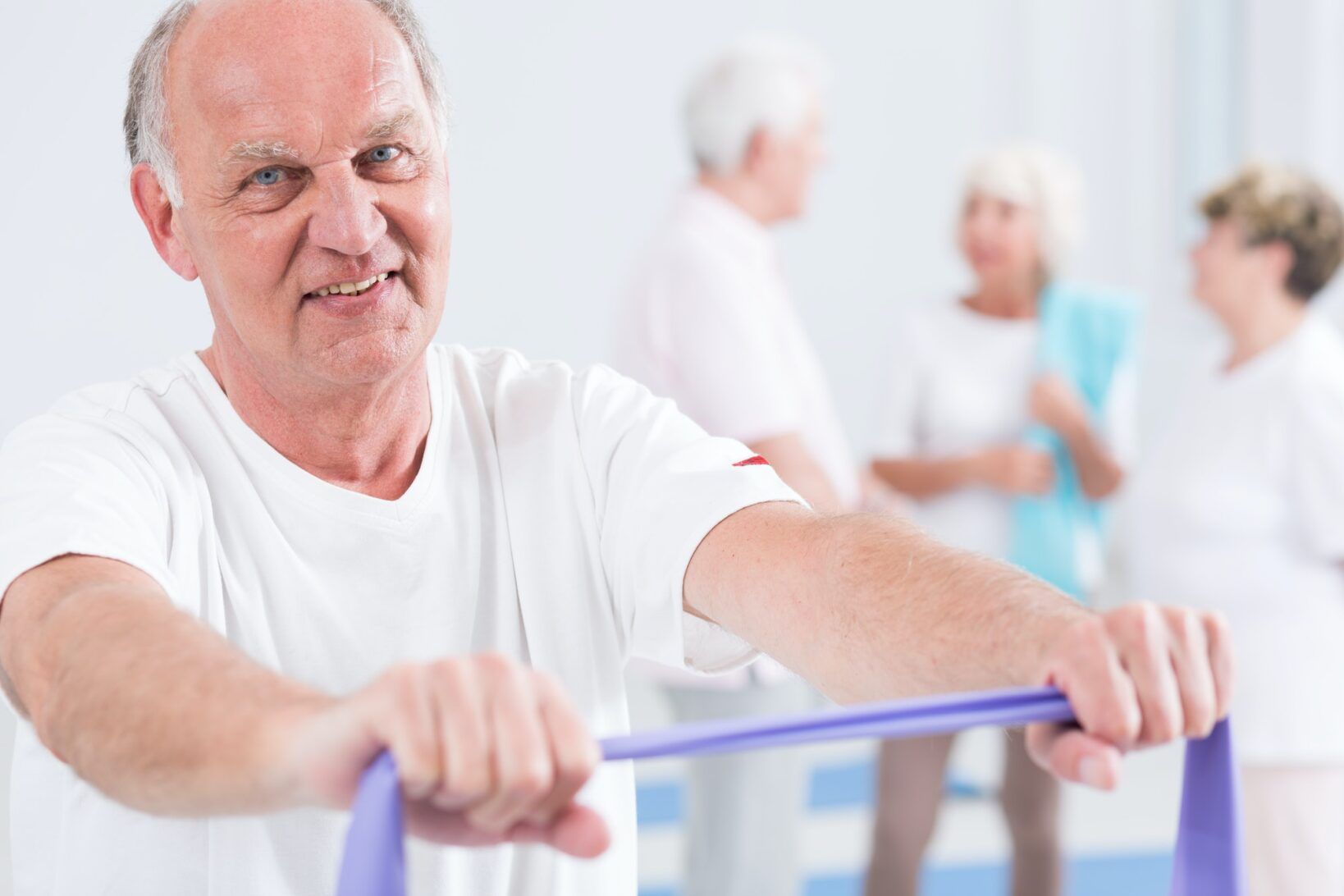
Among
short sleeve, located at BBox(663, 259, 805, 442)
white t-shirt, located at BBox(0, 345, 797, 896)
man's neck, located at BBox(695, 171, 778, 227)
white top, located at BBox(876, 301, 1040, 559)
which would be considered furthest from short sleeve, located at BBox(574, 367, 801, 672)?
white top, located at BBox(876, 301, 1040, 559)

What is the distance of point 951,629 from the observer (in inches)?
39.2

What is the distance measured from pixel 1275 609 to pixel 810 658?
1770 millimetres

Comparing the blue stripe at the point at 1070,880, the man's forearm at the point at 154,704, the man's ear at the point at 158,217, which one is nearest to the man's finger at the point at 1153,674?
the man's forearm at the point at 154,704

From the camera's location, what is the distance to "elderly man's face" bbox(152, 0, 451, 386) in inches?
45.6

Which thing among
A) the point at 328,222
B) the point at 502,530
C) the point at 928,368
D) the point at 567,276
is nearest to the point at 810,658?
the point at 502,530

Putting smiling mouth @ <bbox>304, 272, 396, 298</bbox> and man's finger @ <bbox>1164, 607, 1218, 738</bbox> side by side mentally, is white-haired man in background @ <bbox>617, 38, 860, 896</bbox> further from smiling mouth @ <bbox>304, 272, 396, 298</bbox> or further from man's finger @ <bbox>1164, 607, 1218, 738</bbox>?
man's finger @ <bbox>1164, 607, 1218, 738</bbox>

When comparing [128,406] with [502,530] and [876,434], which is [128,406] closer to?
[502,530]

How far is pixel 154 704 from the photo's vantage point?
0.83 meters

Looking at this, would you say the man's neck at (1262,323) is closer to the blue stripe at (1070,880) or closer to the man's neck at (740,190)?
the man's neck at (740,190)

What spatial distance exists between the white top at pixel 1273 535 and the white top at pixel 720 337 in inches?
27.6

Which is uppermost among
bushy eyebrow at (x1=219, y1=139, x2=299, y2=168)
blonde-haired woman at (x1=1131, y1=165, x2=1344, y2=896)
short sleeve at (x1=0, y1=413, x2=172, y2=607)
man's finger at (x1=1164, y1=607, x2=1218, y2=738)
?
bushy eyebrow at (x1=219, y1=139, x2=299, y2=168)

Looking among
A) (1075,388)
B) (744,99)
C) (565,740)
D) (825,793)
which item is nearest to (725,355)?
(744,99)

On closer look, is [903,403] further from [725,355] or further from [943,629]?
[943,629]

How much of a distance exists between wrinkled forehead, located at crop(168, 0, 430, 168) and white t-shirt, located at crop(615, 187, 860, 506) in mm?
1182
